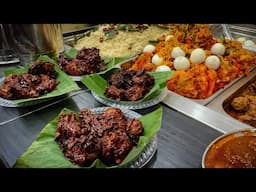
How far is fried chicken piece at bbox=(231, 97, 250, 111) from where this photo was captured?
1.93m

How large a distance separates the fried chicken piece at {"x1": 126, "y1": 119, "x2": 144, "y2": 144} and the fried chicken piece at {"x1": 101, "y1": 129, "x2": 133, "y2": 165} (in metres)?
0.04

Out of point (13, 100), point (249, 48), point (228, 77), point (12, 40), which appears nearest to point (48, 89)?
point (13, 100)

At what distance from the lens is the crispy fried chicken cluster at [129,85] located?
1.71 m

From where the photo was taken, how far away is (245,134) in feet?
4.39

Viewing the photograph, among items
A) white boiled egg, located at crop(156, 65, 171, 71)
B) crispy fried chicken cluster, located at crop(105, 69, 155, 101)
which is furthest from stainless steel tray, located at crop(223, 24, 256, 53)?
crispy fried chicken cluster, located at crop(105, 69, 155, 101)

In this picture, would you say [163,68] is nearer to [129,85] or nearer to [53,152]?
[129,85]

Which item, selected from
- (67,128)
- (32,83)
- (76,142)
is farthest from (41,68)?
(76,142)

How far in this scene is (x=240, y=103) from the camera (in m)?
1.93

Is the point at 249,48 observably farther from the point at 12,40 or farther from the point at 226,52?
the point at 12,40

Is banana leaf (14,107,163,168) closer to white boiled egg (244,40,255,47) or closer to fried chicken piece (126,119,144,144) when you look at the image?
fried chicken piece (126,119,144,144)

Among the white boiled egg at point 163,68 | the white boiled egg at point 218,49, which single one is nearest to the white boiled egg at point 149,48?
the white boiled egg at point 163,68

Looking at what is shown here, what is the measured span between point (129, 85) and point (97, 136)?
21.0 inches
